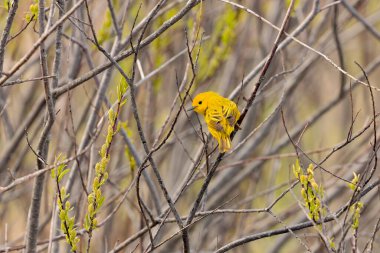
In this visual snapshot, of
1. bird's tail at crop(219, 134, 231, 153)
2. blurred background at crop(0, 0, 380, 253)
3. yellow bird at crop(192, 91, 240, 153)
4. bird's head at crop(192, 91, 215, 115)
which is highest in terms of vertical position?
blurred background at crop(0, 0, 380, 253)

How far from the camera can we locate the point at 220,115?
12.6 ft

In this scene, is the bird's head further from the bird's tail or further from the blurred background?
the bird's tail

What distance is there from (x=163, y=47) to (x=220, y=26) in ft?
1.57

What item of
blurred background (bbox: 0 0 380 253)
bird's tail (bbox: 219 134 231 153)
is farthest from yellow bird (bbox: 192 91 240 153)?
blurred background (bbox: 0 0 380 253)

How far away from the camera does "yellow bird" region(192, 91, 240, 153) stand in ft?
11.8

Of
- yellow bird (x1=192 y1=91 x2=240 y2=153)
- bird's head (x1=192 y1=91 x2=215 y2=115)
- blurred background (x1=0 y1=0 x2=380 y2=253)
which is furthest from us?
blurred background (x1=0 y1=0 x2=380 y2=253)

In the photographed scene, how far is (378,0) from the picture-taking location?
7.45m

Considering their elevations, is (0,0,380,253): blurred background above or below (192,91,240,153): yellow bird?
above

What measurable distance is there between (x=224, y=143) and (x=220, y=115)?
0.41 metres

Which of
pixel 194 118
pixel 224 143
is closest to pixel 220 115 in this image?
pixel 224 143

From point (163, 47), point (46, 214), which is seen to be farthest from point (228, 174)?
point (46, 214)

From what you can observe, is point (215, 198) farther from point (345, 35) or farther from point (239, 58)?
point (345, 35)

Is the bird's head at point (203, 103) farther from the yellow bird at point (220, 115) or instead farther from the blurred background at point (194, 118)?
the blurred background at point (194, 118)

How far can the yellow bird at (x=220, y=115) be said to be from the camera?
360 cm
